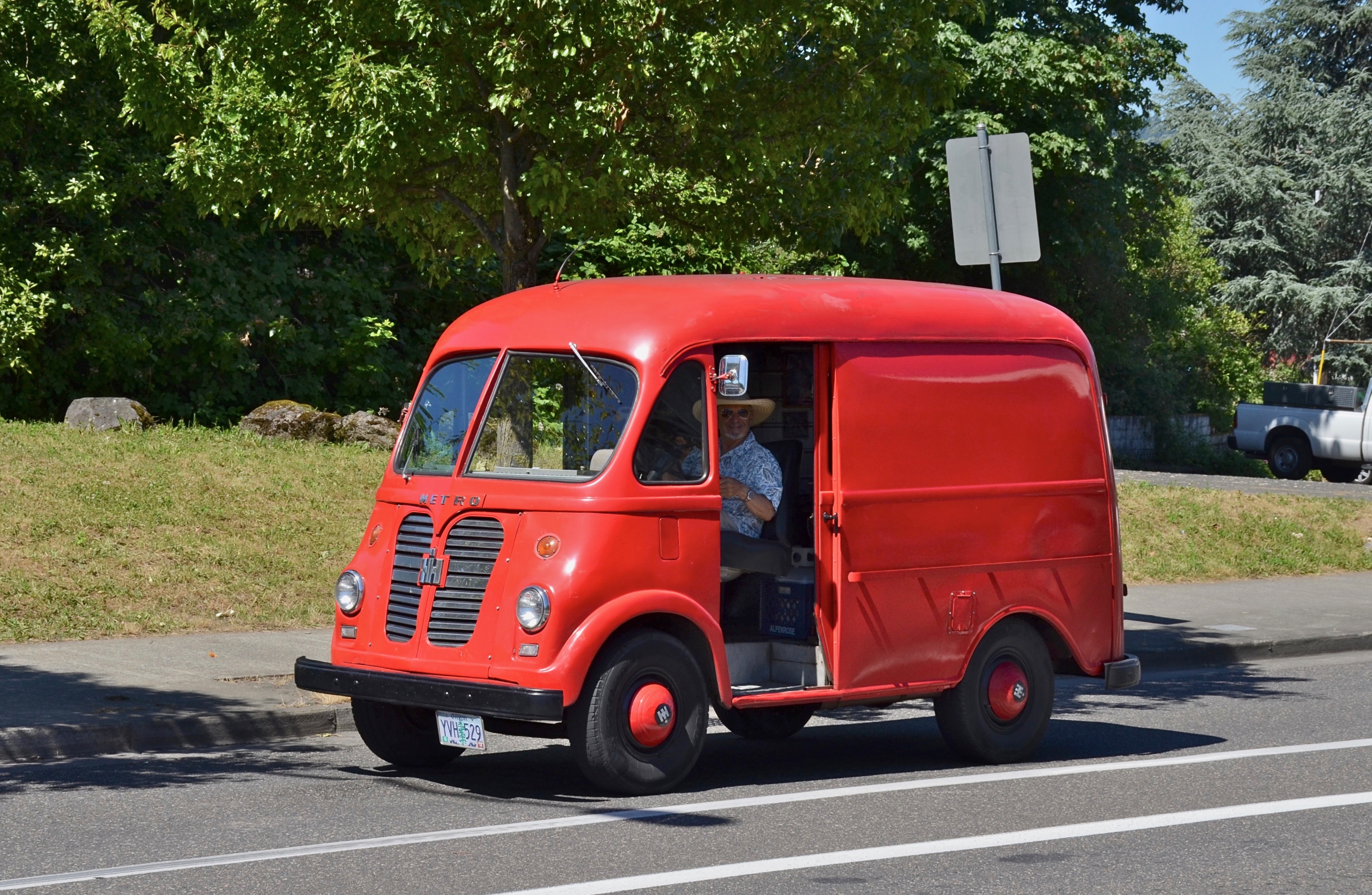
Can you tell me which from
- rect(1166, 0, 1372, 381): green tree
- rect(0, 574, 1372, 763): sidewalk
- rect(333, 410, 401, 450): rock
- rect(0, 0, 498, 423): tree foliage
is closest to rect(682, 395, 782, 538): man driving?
rect(0, 574, 1372, 763): sidewalk

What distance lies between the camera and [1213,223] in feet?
162

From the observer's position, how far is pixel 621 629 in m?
7.65

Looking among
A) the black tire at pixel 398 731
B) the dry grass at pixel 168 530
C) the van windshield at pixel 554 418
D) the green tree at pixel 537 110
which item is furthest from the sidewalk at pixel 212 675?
the green tree at pixel 537 110

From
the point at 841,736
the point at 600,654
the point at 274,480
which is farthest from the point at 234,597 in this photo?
the point at 600,654

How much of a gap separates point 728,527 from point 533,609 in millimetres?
1415

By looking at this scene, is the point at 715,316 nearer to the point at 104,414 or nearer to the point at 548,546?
the point at 548,546

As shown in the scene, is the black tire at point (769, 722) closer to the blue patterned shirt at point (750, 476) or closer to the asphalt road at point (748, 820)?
the asphalt road at point (748, 820)

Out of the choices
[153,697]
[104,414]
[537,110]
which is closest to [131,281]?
[104,414]

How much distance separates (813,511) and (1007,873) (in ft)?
8.58

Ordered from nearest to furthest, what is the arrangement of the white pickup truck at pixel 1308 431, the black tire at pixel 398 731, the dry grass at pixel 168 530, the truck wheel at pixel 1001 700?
1. the black tire at pixel 398 731
2. the truck wheel at pixel 1001 700
3. the dry grass at pixel 168 530
4. the white pickup truck at pixel 1308 431

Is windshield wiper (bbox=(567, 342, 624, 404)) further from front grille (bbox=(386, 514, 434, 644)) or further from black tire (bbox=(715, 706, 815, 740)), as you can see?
black tire (bbox=(715, 706, 815, 740))

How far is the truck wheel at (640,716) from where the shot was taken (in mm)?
7480

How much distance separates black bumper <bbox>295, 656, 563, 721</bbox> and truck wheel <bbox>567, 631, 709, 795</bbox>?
0.83ft

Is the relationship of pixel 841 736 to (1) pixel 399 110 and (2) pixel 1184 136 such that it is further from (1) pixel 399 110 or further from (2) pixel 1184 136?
(2) pixel 1184 136
